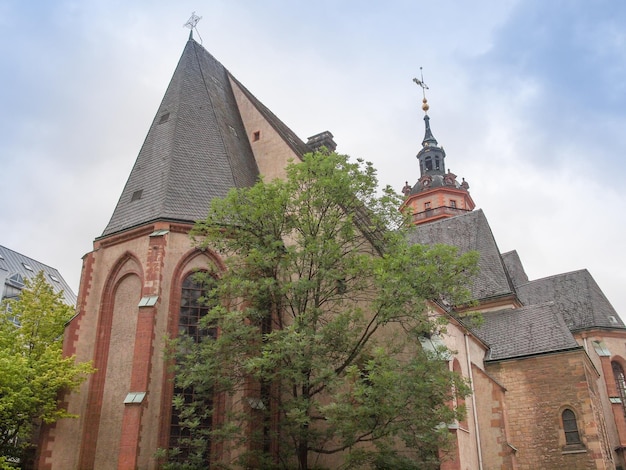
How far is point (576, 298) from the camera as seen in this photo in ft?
115

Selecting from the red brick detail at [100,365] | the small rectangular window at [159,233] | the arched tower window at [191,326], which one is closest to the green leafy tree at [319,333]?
the arched tower window at [191,326]

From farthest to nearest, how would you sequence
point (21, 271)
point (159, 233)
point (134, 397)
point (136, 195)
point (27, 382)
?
point (21, 271) < point (136, 195) < point (159, 233) < point (27, 382) < point (134, 397)

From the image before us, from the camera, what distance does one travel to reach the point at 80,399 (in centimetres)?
1772

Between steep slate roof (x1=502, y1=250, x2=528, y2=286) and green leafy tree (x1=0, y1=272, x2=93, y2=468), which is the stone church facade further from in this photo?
steep slate roof (x1=502, y1=250, x2=528, y2=286)

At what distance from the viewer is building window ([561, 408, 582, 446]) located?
23.4 meters

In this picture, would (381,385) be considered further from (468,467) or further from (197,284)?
(468,467)

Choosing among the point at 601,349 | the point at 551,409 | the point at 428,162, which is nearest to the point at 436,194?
the point at 428,162

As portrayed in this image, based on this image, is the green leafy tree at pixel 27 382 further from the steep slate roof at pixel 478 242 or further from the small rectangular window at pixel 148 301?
the steep slate roof at pixel 478 242

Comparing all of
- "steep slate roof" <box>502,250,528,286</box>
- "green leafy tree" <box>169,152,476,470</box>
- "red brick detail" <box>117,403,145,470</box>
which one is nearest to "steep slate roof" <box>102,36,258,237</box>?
"green leafy tree" <box>169,152,476,470</box>

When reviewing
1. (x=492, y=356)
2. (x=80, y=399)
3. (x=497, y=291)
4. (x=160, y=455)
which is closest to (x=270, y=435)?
(x=160, y=455)

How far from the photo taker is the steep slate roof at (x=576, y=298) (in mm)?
33531

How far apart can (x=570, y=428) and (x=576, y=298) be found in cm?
1309

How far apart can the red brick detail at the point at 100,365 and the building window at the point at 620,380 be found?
84.0ft

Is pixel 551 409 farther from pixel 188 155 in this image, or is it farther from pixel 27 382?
pixel 27 382
